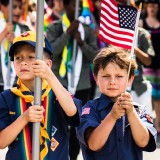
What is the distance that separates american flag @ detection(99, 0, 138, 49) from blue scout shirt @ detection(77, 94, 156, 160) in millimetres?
360

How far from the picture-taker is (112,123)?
3.93m

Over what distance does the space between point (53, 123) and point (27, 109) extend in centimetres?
29

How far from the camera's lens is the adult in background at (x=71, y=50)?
7438mm

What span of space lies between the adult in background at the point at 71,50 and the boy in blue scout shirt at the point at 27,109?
10.5 ft

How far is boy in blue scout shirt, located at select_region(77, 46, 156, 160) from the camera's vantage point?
13.1ft

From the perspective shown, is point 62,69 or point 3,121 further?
point 62,69

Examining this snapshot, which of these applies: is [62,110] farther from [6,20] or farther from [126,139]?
[6,20]

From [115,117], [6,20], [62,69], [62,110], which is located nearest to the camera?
[115,117]

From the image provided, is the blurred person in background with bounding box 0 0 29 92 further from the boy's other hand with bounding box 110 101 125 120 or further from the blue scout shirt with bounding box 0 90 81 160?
the boy's other hand with bounding box 110 101 125 120

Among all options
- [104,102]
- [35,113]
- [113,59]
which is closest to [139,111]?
[104,102]

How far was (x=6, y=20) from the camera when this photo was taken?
7.96m

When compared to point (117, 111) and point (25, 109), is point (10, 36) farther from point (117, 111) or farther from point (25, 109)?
point (117, 111)

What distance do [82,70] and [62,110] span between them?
3483mm

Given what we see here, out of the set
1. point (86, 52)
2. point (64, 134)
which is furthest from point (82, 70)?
point (64, 134)
